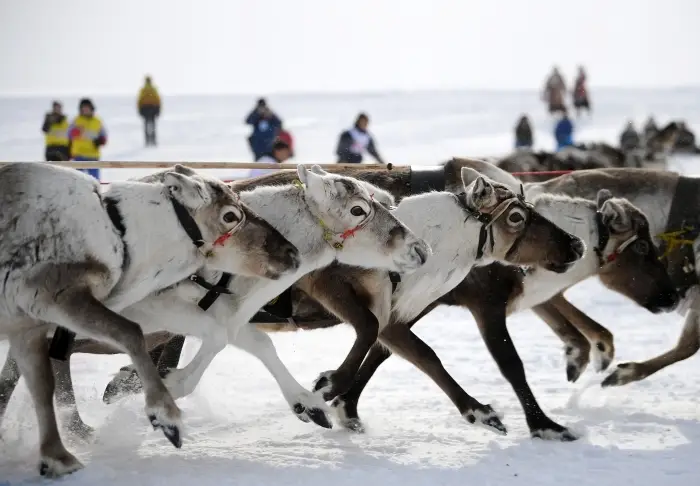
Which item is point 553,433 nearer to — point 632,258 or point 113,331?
point 632,258

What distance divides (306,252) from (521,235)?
144 cm

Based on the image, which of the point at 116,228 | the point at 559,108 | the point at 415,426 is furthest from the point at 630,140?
the point at 116,228

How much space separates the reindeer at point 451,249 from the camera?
6719 millimetres

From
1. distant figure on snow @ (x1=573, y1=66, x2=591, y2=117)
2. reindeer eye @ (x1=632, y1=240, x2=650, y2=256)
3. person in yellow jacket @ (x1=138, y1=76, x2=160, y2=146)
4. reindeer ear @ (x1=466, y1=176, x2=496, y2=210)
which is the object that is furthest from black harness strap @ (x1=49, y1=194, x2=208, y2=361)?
distant figure on snow @ (x1=573, y1=66, x2=591, y2=117)

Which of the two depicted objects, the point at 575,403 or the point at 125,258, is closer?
the point at 125,258

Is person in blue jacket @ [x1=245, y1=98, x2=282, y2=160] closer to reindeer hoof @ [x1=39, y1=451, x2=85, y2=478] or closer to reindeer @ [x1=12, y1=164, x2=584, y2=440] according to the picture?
reindeer @ [x1=12, y1=164, x2=584, y2=440]

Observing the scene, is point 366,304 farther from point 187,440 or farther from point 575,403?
point 575,403

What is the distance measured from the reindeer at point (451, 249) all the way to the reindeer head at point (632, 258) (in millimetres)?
672

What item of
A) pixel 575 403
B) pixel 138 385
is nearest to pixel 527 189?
pixel 575 403

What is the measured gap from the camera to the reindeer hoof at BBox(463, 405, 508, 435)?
6.52 meters

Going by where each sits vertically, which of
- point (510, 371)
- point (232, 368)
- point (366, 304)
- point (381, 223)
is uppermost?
point (381, 223)

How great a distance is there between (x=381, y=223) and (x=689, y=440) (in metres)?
2.27

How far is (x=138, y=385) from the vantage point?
7086 mm

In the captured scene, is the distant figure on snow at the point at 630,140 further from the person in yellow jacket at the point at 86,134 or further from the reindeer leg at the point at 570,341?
the reindeer leg at the point at 570,341
